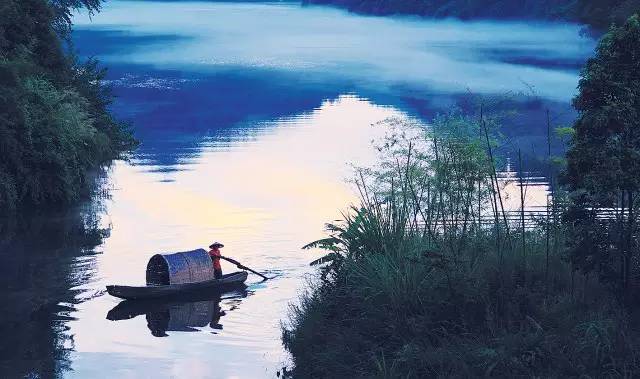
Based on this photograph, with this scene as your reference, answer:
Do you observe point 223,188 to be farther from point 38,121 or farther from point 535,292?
point 535,292

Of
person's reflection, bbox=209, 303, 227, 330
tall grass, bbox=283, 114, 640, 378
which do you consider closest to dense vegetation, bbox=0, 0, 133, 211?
person's reflection, bbox=209, 303, 227, 330

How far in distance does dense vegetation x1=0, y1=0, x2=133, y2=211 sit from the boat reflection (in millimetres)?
12463

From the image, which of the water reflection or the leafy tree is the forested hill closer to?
the leafy tree

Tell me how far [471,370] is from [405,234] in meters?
6.05

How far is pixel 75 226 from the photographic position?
1590 inches

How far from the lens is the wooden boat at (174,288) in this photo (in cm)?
2825

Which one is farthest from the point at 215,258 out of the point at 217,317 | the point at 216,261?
the point at 217,317

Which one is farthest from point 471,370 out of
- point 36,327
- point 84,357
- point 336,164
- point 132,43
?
point 132,43

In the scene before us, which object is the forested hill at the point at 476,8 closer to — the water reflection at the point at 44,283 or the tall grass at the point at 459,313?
the water reflection at the point at 44,283

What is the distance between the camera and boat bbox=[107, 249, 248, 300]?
28.5 m

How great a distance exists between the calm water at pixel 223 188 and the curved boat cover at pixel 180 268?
739mm

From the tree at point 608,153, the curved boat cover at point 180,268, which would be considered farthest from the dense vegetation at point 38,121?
the tree at point 608,153

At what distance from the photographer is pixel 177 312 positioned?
28172mm

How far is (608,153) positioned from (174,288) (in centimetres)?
1326
